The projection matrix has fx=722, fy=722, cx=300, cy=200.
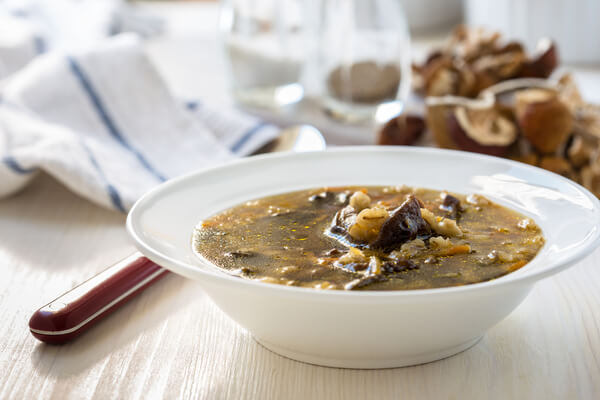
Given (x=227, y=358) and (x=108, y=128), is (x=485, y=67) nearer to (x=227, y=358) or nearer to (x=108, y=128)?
(x=108, y=128)

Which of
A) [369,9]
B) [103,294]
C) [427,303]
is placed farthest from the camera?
[369,9]

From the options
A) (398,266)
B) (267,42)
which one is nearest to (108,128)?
(267,42)

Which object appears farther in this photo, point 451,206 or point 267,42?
point 267,42

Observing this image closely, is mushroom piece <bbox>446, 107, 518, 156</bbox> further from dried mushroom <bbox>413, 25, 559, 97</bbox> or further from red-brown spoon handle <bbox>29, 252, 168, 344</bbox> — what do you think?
red-brown spoon handle <bbox>29, 252, 168, 344</bbox>

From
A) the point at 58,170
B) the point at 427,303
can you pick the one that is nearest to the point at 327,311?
the point at 427,303

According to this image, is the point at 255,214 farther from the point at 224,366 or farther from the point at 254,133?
the point at 254,133

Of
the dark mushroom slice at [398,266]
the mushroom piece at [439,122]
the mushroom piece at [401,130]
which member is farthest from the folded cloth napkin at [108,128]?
the dark mushroom slice at [398,266]

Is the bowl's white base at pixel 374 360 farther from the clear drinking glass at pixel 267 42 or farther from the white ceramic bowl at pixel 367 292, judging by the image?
the clear drinking glass at pixel 267 42
